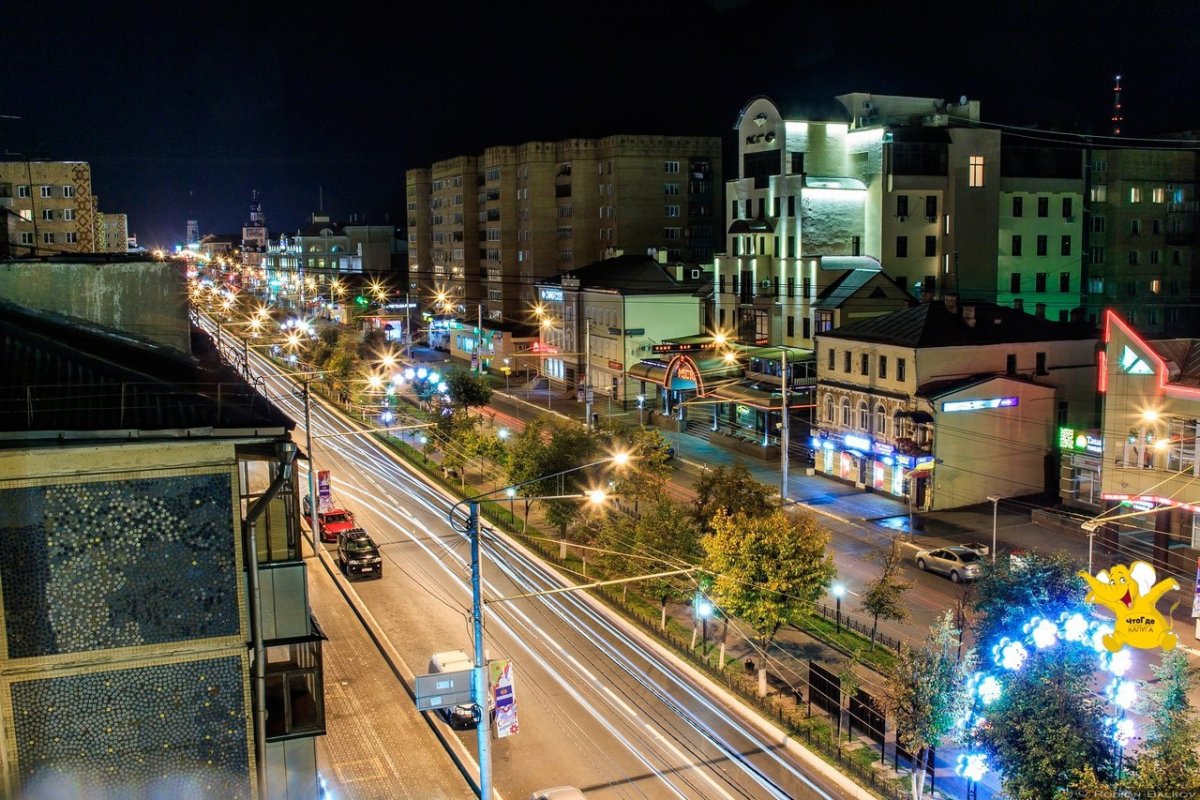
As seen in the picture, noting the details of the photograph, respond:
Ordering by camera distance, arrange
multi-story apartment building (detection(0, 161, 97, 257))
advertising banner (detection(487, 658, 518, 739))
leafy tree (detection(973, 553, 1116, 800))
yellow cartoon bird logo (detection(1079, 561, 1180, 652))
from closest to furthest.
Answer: leafy tree (detection(973, 553, 1116, 800))
advertising banner (detection(487, 658, 518, 739))
yellow cartoon bird logo (detection(1079, 561, 1180, 652))
multi-story apartment building (detection(0, 161, 97, 257))

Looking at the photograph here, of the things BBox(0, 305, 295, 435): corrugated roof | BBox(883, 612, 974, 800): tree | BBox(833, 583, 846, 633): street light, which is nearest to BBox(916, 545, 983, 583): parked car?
BBox(833, 583, 846, 633): street light

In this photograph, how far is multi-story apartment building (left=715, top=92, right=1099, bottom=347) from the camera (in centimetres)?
5234

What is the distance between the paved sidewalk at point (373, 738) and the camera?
17750 millimetres

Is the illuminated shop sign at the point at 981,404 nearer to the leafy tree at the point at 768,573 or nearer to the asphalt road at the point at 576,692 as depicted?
the leafy tree at the point at 768,573

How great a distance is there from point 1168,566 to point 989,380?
935 centimetres

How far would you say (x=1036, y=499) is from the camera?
121 feet

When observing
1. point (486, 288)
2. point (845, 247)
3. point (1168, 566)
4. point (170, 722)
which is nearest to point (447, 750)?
point (170, 722)

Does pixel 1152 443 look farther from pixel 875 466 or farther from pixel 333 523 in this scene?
pixel 333 523

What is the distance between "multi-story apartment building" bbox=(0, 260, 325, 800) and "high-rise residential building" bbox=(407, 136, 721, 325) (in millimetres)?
58455

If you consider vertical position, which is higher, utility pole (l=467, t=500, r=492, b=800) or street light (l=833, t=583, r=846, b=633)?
utility pole (l=467, t=500, r=492, b=800)

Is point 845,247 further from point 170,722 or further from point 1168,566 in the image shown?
point 170,722

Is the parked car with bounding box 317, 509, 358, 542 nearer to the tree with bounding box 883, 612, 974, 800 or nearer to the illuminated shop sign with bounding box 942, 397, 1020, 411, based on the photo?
the illuminated shop sign with bounding box 942, 397, 1020, 411

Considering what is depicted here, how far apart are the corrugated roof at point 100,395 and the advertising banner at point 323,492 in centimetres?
1936

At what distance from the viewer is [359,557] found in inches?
1177
